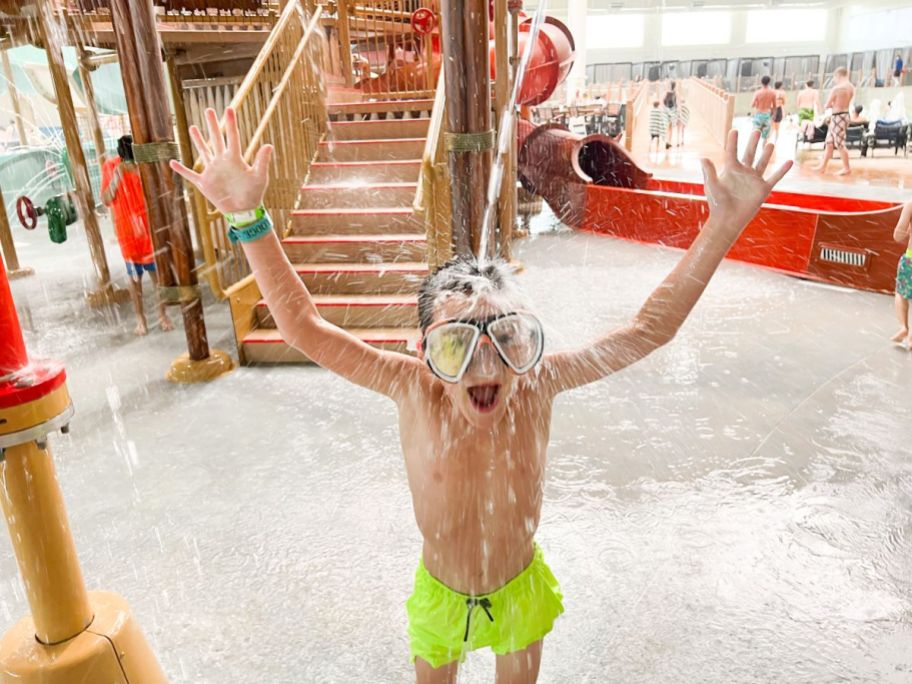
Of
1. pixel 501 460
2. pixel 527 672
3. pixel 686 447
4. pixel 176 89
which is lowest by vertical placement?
pixel 686 447

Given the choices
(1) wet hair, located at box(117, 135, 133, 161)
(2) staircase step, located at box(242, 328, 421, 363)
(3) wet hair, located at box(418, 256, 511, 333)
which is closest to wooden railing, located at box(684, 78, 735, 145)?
(2) staircase step, located at box(242, 328, 421, 363)

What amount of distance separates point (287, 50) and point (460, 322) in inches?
259

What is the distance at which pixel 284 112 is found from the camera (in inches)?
256

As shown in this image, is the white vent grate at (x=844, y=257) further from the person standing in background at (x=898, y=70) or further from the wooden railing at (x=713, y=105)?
the person standing in background at (x=898, y=70)

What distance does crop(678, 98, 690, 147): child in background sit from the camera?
19.2 meters

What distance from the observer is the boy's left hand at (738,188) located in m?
1.59

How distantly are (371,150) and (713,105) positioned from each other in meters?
14.7

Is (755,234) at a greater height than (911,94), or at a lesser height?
lesser

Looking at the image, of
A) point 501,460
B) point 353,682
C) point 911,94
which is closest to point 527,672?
point 501,460

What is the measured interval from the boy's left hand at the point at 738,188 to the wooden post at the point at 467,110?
76cm

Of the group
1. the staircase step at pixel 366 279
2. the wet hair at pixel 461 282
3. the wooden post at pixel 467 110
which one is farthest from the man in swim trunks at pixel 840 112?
the wet hair at pixel 461 282

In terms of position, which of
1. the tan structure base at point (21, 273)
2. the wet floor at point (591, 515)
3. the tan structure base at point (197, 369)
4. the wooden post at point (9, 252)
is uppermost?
the wooden post at point (9, 252)

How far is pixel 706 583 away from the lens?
8.86 ft

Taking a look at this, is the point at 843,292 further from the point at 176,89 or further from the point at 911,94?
the point at 911,94
